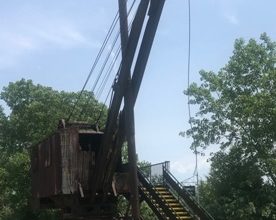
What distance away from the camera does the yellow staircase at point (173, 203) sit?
66.2 ft

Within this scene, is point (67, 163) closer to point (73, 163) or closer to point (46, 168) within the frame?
point (73, 163)

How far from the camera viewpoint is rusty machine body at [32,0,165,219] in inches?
666

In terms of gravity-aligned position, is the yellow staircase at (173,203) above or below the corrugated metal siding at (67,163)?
below

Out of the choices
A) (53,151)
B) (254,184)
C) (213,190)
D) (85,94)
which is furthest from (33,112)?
(53,151)

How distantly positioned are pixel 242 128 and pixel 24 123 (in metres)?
16.0

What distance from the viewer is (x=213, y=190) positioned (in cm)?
3628

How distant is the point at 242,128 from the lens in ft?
113

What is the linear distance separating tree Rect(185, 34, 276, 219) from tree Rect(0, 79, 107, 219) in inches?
285

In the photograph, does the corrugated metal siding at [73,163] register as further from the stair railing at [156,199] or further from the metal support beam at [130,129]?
the metal support beam at [130,129]

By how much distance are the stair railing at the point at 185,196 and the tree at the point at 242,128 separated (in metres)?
10.6

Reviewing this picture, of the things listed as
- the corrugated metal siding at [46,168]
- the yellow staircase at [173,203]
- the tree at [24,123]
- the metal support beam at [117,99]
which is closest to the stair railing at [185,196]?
the yellow staircase at [173,203]

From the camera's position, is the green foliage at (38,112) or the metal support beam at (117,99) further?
the green foliage at (38,112)

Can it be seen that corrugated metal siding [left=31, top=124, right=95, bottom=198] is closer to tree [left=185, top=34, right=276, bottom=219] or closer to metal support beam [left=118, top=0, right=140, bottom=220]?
metal support beam [left=118, top=0, right=140, bottom=220]

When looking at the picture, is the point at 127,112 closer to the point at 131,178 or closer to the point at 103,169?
the point at 131,178
